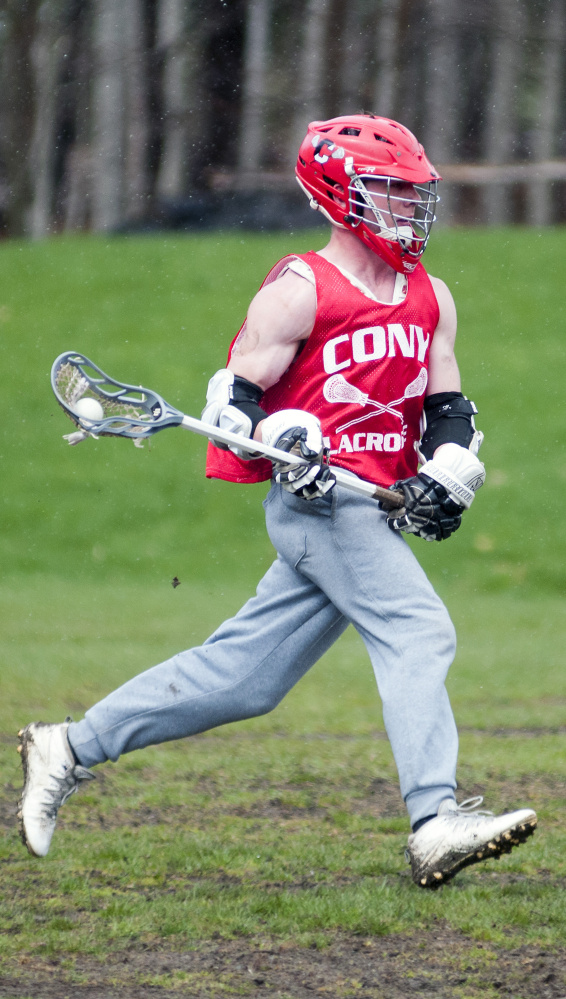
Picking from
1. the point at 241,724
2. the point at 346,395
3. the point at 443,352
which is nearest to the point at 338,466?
the point at 346,395

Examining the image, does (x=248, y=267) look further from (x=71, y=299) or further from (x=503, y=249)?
(x=503, y=249)

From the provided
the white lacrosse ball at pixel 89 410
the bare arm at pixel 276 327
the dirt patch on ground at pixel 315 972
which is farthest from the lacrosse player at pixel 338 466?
the dirt patch on ground at pixel 315 972

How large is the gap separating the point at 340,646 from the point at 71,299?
11.0 metres

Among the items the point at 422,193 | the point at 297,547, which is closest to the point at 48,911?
the point at 297,547

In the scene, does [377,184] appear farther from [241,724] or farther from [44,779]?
[241,724]

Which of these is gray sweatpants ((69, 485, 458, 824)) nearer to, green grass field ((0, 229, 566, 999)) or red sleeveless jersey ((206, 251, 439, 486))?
red sleeveless jersey ((206, 251, 439, 486))

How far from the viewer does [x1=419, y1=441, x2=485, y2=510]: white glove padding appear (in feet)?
12.2

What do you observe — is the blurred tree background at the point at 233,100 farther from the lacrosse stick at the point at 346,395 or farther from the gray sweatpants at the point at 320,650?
the gray sweatpants at the point at 320,650

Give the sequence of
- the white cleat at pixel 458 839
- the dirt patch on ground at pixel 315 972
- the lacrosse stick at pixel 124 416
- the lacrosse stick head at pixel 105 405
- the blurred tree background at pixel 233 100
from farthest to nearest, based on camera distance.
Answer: the blurred tree background at pixel 233 100 → the lacrosse stick head at pixel 105 405 → the lacrosse stick at pixel 124 416 → the white cleat at pixel 458 839 → the dirt patch on ground at pixel 315 972

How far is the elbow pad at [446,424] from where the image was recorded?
3936 millimetres

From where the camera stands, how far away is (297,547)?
371 centimetres

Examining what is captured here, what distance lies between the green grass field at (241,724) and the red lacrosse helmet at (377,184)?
73.1 inches

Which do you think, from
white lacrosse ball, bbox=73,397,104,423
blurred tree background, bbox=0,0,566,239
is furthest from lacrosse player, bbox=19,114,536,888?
blurred tree background, bbox=0,0,566,239

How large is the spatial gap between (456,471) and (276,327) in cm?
67
